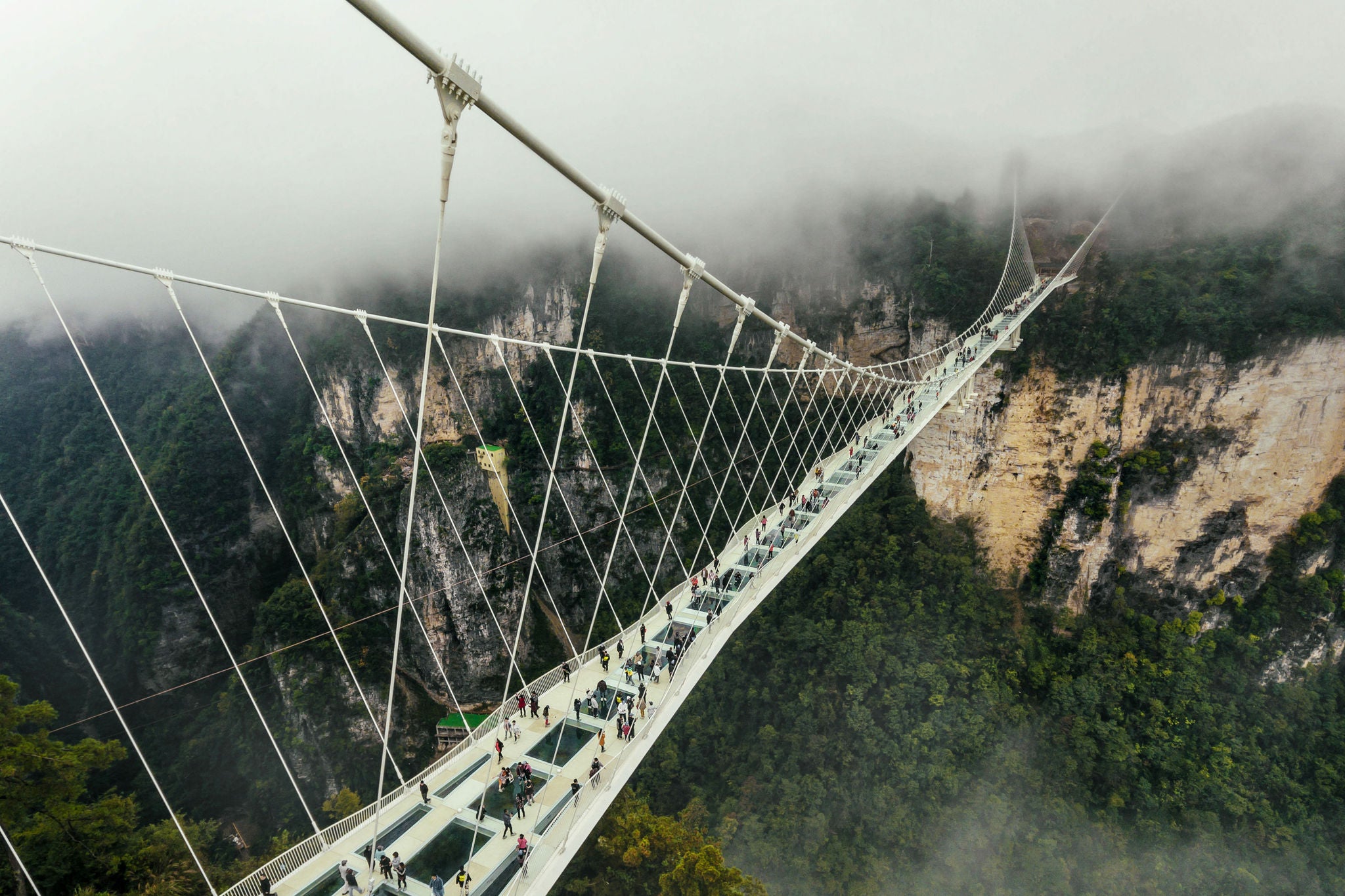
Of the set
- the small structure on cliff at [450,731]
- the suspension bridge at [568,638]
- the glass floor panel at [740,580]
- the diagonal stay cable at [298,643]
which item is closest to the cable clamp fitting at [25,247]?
the suspension bridge at [568,638]

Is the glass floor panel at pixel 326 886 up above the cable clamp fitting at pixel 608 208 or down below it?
below

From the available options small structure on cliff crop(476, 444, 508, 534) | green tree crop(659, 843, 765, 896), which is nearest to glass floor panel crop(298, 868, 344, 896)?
green tree crop(659, 843, 765, 896)

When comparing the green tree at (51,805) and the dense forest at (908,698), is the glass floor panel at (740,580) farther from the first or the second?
the green tree at (51,805)

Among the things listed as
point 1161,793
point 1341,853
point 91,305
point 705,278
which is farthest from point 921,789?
point 91,305

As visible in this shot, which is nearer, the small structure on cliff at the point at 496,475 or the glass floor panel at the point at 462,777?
the glass floor panel at the point at 462,777

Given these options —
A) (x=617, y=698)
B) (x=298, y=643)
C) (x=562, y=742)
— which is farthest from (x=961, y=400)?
(x=298, y=643)

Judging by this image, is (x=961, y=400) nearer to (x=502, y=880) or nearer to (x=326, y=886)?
(x=502, y=880)

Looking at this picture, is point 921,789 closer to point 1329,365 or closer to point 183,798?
point 1329,365

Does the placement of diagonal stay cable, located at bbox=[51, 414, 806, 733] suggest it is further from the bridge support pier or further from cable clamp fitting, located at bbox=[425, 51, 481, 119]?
cable clamp fitting, located at bbox=[425, 51, 481, 119]
